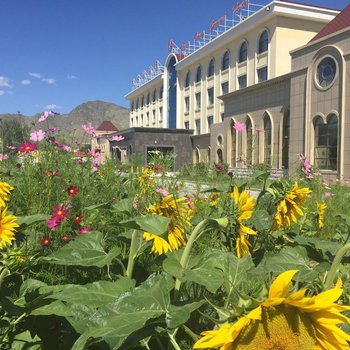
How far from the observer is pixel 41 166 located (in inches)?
155

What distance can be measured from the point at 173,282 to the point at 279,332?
463 mm

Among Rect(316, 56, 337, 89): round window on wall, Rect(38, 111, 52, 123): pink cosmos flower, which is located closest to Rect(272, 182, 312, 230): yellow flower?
Rect(38, 111, 52, 123): pink cosmos flower

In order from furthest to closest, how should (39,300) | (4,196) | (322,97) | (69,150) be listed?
(322,97) → (69,150) → (4,196) → (39,300)

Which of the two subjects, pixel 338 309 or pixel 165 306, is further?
pixel 165 306

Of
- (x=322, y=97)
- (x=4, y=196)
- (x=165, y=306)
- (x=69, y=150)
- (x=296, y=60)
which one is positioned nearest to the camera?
(x=165, y=306)

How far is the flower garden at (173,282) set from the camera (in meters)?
0.77

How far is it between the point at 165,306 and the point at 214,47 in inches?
1502

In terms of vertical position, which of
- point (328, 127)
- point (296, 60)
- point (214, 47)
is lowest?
point (328, 127)

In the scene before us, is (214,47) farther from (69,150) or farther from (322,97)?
(69,150)

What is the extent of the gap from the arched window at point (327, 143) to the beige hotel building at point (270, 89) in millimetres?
52

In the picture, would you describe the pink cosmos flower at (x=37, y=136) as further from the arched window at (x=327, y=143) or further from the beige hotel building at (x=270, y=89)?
the arched window at (x=327, y=143)

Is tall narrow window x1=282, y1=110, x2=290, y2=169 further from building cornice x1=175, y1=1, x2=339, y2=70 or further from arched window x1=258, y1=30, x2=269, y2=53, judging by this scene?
building cornice x1=175, y1=1, x2=339, y2=70

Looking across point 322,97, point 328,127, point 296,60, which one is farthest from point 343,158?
point 296,60

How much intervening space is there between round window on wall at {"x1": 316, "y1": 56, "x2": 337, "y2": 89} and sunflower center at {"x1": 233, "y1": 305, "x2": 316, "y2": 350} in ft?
71.8
